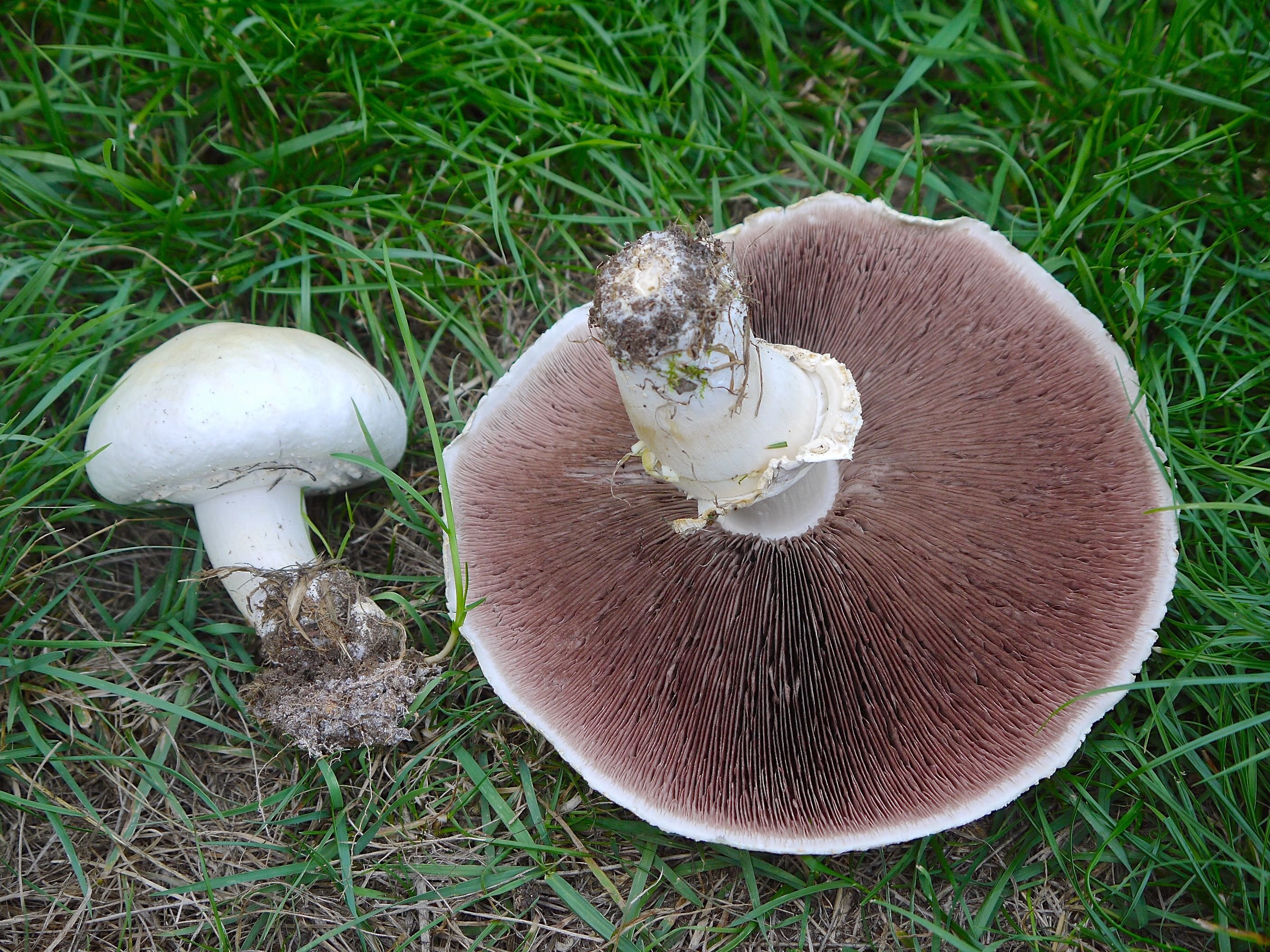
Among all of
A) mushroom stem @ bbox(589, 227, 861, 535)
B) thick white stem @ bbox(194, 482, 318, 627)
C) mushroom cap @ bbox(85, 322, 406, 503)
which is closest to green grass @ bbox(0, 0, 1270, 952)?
thick white stem @ bbox(194, 482, 318, 627)

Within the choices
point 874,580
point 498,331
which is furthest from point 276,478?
point 874,580

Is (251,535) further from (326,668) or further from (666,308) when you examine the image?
(666,308)

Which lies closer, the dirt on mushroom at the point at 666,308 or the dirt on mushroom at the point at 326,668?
the dirt on mushroom at the point at 666,308

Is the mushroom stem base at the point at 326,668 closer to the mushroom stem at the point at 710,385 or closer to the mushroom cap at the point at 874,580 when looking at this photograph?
the mushroom cap at the point at 874,580

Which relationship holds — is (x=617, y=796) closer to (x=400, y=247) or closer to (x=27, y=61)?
(x=400, y=247)

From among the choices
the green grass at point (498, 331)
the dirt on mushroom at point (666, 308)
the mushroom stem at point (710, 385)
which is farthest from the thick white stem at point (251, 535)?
the dirt on mushroom at point (666, 308)

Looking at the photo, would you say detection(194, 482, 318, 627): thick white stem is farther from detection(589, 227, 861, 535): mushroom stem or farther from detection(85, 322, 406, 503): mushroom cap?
detection(589, 227, 861, 535): mushroom stem
